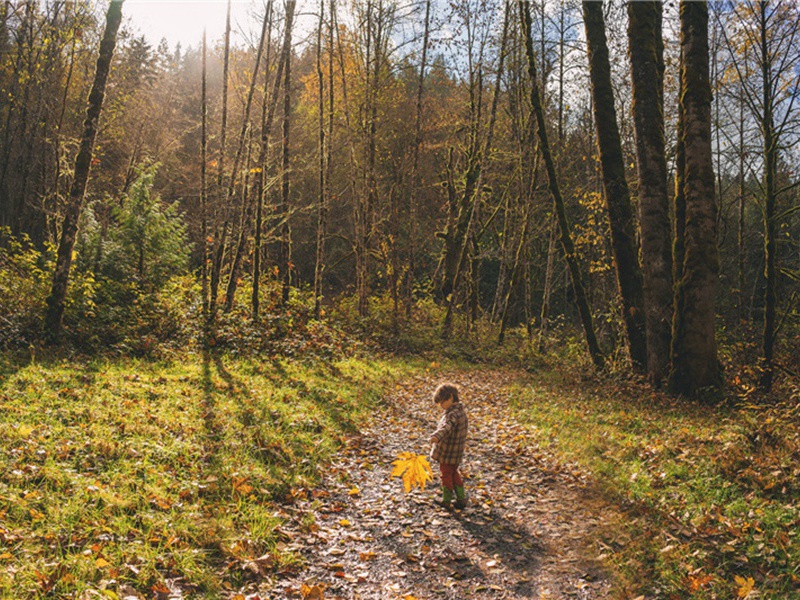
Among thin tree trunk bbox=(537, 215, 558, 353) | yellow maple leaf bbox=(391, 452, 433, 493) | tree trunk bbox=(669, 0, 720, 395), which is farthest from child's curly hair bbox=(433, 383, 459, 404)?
thin tree trunk bbox=(537, 215, 558, 353)

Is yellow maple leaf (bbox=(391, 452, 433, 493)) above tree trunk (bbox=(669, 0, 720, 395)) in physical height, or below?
below

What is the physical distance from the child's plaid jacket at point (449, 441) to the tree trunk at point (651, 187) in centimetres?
655

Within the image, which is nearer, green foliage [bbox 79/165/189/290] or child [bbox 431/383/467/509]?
child [bbox 431/383/467/509]

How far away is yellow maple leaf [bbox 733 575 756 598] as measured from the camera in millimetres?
3648

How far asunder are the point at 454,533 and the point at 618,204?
914 centimetres

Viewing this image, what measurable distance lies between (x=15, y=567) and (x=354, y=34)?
69.7 ft

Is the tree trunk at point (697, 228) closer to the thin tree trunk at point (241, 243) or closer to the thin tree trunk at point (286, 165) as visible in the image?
the thin tree trunk at point (286, 165)

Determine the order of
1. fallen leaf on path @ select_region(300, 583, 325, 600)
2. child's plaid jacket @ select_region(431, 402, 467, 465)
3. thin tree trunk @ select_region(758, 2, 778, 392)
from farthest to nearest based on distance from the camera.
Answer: thin tree trunk @ select_region(758, 2, 778, 392) < child's plaid jacket @ select_region(431, 402, 467, 465) < fallen leaf on path @ select_region(300, 583, 325, 600)

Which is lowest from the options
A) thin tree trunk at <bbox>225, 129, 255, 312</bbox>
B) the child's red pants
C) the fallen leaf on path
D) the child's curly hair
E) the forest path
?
the forest path

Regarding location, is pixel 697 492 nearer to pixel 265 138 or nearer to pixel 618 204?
pixel 618 204

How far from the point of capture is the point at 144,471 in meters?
5.61

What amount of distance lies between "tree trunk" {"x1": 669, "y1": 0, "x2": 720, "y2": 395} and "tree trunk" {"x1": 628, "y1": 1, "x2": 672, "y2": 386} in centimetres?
98

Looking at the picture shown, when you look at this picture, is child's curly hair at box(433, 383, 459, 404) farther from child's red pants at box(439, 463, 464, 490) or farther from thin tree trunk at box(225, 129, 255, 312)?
thin tree trunk at box(225, 129, 255, 312)

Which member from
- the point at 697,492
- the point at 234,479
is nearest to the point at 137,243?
the point at 234,479
